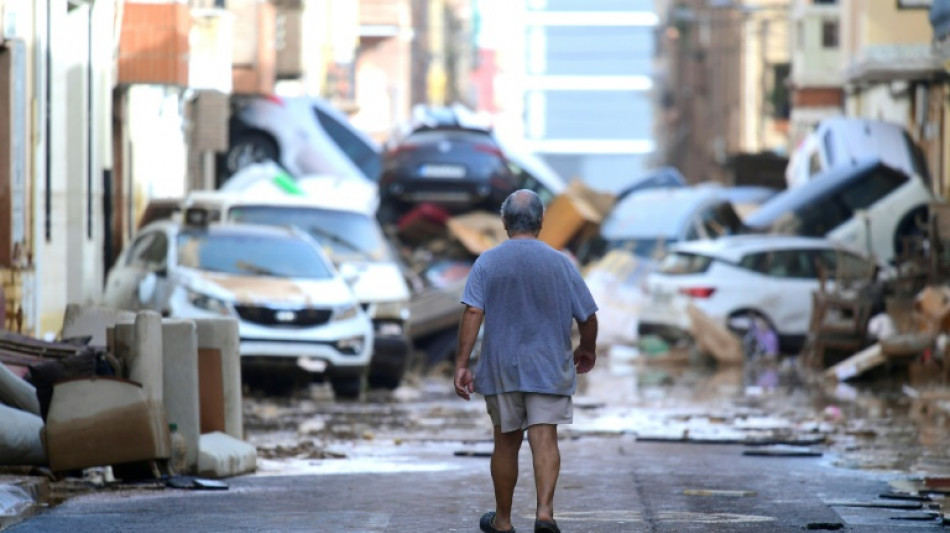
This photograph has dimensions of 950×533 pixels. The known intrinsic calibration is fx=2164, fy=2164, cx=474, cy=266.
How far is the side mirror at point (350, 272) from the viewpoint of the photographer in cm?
2220

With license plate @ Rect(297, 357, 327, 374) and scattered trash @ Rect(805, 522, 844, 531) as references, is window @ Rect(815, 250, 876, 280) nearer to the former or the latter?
license plate @ Rect(297, 357, 327, 374)

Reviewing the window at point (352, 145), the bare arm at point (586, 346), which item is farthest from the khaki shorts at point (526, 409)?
the window at point (352, 145)

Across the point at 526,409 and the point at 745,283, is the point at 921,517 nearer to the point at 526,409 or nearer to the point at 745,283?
the point at 526,409

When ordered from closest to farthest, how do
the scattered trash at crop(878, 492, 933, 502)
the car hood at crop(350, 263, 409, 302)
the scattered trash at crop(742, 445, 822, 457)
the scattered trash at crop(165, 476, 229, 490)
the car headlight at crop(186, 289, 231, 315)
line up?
the scattered trash at crop(878, 492, 933, 502)
the scattered trash at crop(165, 476, 229, 490)
the scattered trash at crop(742, 445, 822, 457)
the car headlight at crop(186, 289, 231, 315)
the car hood at crop(350, 263, 409, 302)

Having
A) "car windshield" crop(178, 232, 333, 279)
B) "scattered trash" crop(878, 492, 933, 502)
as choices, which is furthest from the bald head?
"car windshield" crop(178, 232, 333, 279)

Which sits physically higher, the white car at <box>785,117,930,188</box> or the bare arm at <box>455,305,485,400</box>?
the bare arm at <box>455,305,485,400</box>

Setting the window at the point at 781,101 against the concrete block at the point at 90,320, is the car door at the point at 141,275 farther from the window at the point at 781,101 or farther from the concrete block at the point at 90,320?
the window at the point at 781,101

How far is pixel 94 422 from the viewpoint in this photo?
36.6ft

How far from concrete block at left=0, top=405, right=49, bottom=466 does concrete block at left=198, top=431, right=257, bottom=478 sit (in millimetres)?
1087

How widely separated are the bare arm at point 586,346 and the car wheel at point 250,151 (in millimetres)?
29108

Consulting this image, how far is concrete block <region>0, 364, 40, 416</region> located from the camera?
37.9ft

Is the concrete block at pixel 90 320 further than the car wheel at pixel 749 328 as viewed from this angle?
No

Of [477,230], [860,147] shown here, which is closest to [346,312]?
[477,230]

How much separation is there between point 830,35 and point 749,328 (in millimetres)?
26031
